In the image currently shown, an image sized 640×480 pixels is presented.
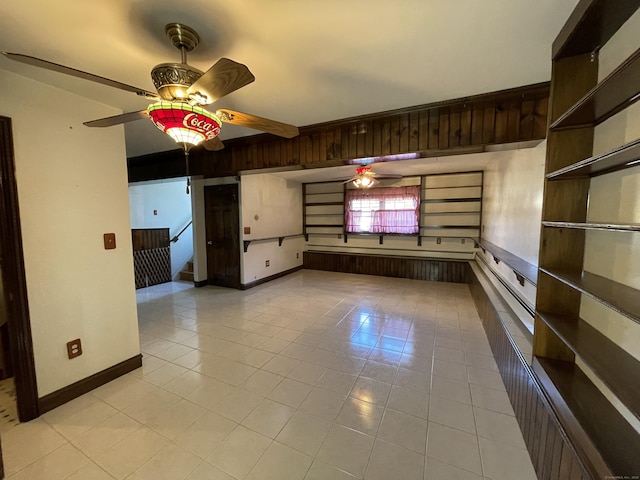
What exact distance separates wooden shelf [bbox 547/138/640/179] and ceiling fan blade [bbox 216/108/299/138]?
60.4 inches

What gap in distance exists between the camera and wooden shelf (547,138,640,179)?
902mm

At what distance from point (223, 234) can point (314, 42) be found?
14.1ft

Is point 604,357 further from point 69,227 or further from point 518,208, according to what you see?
point 69,227

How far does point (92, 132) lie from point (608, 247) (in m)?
3.54

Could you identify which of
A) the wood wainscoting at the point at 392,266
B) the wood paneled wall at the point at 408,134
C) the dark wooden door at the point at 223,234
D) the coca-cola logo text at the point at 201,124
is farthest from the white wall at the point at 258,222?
the coca-cola logo text at the point at 201,124

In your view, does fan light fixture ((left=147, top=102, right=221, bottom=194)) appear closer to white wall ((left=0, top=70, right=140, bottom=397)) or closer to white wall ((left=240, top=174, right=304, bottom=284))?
white wall ((left=0, top=70, right=140, bottom=397))

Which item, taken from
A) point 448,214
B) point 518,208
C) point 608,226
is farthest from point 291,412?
point 448,214

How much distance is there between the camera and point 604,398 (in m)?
1.23

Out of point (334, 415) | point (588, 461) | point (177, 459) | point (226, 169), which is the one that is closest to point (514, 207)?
point (588, 461)

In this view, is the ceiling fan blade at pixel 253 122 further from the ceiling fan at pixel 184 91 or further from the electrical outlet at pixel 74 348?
the electrical outlet at pixel 74 348

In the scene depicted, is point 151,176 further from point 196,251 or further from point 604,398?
point 604,398

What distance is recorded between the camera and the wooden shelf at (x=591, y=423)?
0.91 meters

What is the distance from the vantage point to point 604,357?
1.07 meters

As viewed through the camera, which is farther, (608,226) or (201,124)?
(201,124)
